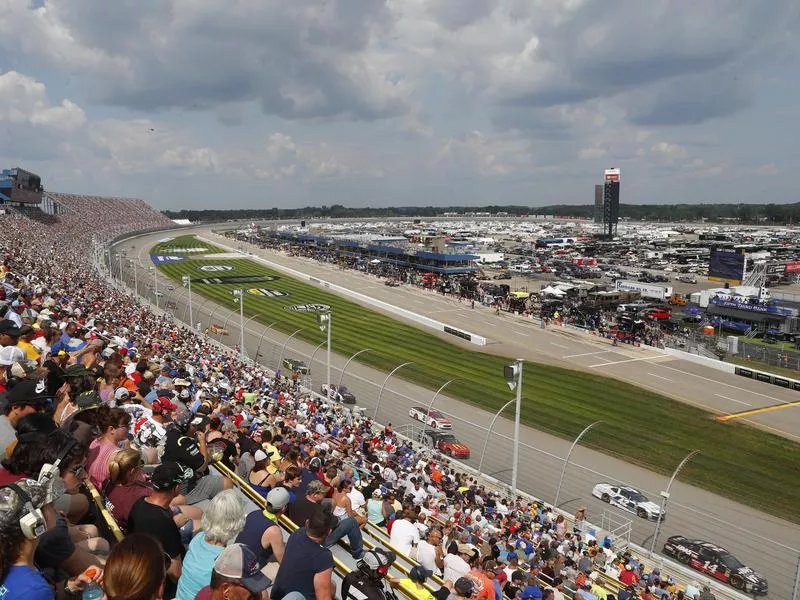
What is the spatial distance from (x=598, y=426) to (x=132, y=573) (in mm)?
25818

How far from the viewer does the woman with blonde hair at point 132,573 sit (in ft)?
10.2

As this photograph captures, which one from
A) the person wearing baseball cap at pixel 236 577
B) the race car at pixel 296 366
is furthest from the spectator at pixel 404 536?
the race car at pixel 296 366

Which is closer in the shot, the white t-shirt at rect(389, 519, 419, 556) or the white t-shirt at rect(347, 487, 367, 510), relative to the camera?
the white t-shirt at rect(389, 519, 419, 556)

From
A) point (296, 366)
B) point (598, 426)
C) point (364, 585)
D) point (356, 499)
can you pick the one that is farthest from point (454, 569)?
point (296, 366)

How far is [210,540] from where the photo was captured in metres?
4.50

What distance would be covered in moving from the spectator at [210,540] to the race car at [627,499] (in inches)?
607

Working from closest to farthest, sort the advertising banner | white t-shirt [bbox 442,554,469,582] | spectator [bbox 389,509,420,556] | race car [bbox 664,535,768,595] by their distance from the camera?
white t-shirt [bbox 442,554,469,582] → spectator [bbox 389,509,420,556] → race car [bbox 664,535,768,595] → the advertising banner

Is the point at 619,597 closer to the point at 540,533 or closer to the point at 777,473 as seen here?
the point at 540,533

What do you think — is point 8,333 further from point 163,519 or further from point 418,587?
point 418,587

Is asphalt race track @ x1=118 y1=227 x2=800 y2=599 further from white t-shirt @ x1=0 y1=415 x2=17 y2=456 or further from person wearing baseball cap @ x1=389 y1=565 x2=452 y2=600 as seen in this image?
white t-shirt @ x1=0 y1=415 x2=17 y2=456

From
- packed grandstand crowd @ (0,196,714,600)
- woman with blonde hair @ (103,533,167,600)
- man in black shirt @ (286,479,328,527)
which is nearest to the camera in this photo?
woman with blonde hair @ (103,533,167,600)

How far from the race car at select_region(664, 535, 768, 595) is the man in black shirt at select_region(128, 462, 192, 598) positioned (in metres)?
14.0

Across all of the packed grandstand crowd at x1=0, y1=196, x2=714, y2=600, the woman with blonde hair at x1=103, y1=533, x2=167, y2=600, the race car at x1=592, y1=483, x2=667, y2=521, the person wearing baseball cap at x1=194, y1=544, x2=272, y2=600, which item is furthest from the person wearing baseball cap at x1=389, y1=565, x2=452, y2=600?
the race car at x1=592, y1=483, x2=667, y2=521

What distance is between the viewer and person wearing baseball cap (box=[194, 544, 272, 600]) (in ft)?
11.7
